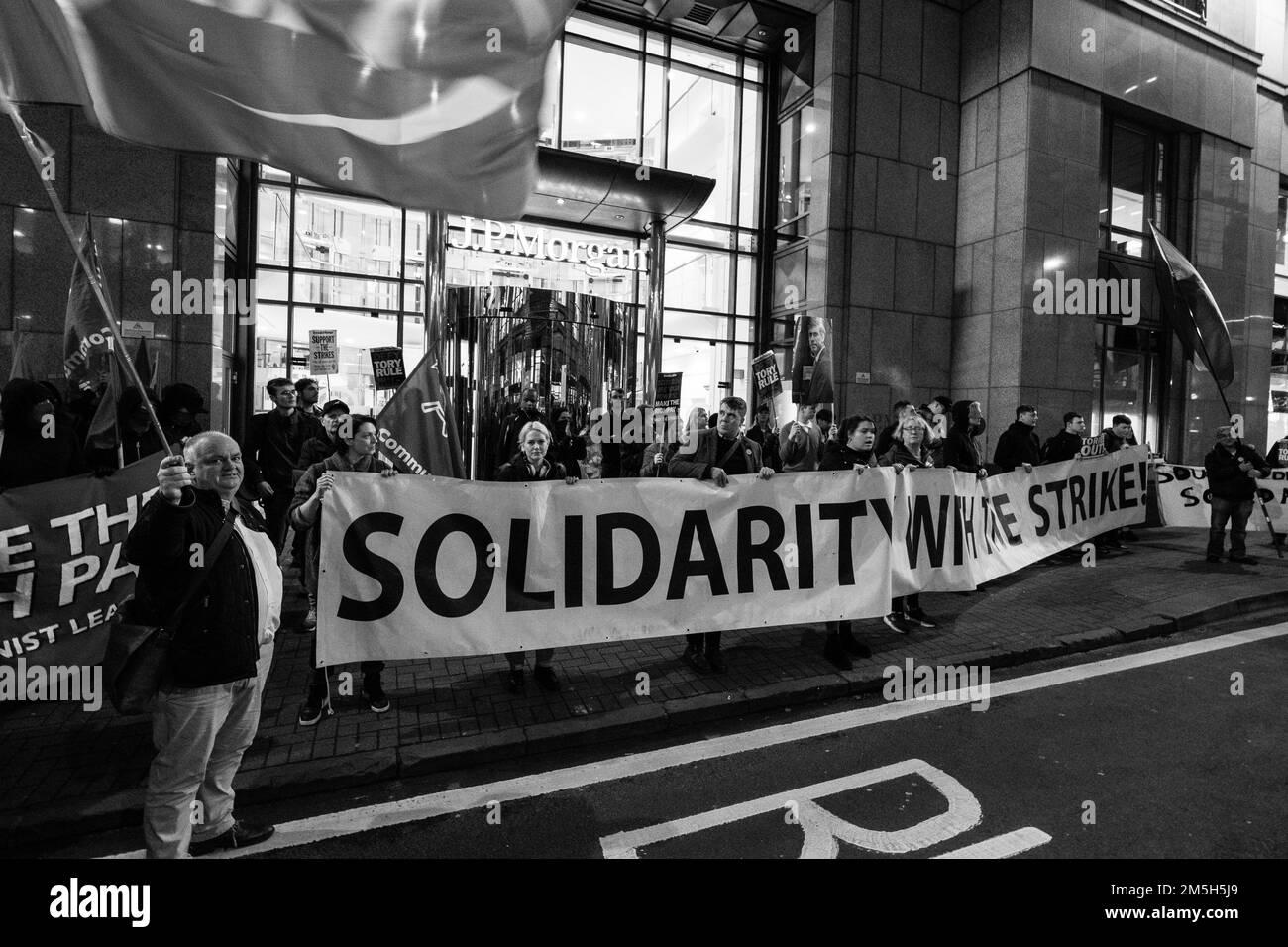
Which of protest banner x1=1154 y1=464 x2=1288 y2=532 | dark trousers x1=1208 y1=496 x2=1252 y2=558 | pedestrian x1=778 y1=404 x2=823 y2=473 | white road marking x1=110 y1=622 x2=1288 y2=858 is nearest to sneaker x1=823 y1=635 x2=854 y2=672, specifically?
white road marking x1=110 y1=622 x2=1288 y2=858

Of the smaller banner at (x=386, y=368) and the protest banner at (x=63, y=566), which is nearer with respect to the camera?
the protest banner at (x=63, y=566)

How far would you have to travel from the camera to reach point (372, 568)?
4.40 m

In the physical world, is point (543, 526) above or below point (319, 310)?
below

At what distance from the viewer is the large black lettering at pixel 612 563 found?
4938 millimetres

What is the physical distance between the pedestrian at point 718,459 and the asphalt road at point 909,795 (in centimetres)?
119

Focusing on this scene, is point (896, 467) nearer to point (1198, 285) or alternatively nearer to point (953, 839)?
point (953, 839)

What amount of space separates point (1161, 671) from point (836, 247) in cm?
1019

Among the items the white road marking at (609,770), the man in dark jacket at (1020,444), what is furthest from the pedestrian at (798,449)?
the white road marking at (609,770)

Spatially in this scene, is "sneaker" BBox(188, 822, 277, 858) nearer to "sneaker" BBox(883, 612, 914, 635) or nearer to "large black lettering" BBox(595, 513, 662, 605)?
"large black lettering" BBox(595, 513, 662, 605)

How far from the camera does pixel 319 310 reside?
13.1 metres

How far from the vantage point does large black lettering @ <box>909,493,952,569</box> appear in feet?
19.7

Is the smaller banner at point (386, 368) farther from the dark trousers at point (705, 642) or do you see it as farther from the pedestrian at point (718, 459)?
the dark trousers at point (705, 642)

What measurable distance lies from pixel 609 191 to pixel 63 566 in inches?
423

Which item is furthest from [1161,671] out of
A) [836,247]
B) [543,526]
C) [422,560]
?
[836,247]
